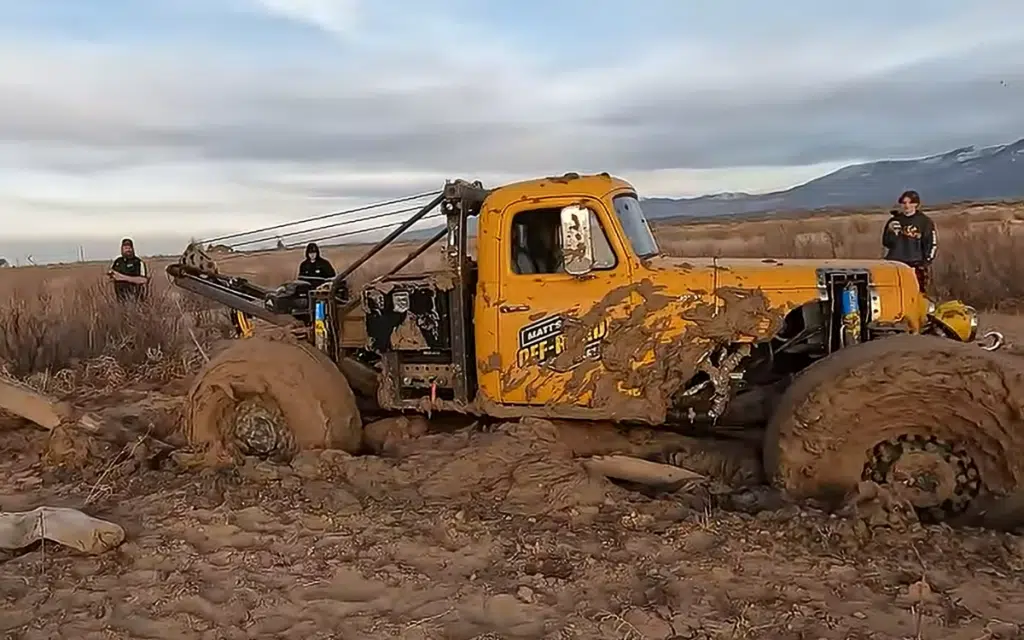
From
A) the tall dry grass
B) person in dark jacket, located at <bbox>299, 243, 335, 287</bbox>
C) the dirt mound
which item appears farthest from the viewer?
person in dark jacket, located at <bbox>299, 243, 335, 287</bbox>

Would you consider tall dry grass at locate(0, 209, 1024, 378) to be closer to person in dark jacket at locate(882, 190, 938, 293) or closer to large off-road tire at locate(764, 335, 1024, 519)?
person in dark jacket at locate(882, 190, 938, 293)

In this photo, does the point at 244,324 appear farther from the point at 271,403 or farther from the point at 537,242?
the point at 537,242

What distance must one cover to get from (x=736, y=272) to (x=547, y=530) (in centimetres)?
217

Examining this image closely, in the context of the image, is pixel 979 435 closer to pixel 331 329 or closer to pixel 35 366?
pixel 331 329

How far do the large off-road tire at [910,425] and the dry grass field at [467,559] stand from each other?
0.41m

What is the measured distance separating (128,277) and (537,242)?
8849 millimetres

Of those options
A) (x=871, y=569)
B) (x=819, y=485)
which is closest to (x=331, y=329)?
(x=819, y=485)

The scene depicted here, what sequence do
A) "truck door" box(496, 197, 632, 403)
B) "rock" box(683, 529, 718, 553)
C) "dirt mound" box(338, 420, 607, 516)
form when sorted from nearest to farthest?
"rock" box(683, 529, 718, 553), "dirt mound" box(338, 420, 607, 516), "truck door" box(496, 197, 632, 403)

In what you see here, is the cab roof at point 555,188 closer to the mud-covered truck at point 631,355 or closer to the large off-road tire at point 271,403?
the mud-covered truck at point 631,355

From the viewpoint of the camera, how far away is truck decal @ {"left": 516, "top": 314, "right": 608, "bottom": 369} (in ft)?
20.7

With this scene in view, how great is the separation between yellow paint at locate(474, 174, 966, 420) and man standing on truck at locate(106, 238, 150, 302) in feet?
27.5

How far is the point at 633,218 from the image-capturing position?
6.70 m

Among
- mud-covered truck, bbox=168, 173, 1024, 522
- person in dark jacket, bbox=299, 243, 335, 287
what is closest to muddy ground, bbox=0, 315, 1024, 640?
mud-covered truck, bbox=168, 173, 1024, 522

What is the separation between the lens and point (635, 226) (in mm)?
6660
